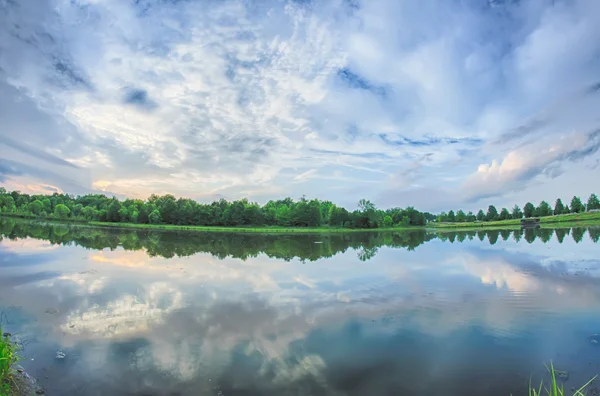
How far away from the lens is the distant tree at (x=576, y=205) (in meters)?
121

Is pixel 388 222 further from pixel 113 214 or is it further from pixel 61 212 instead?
pixel 61 212

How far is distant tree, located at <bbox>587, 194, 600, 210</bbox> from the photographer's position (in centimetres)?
11731

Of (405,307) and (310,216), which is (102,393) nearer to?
(405,307)

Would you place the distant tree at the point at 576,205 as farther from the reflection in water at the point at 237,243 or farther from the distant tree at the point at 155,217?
the distant tree at the point at 155,217

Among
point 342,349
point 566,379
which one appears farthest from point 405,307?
point 566,379

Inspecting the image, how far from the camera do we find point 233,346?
935 centimetres

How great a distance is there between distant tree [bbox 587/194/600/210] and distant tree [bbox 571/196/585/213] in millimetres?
2629

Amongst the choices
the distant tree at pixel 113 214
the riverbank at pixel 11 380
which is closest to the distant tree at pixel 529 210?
the distant tree at pixel 113 214

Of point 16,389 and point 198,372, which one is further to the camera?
point 198,372

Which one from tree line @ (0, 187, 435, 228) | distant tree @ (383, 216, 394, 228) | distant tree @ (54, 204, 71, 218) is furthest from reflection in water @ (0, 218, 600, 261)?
distant tree @ (383, 216, 394, 228)

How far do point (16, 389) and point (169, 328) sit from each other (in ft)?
14.0

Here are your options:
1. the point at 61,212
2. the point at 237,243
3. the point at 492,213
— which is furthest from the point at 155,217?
the point at 492,213

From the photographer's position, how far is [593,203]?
118m

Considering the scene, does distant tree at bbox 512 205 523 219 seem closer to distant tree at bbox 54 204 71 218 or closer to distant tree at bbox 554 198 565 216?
distant tree at bbox 554 198 565 216
